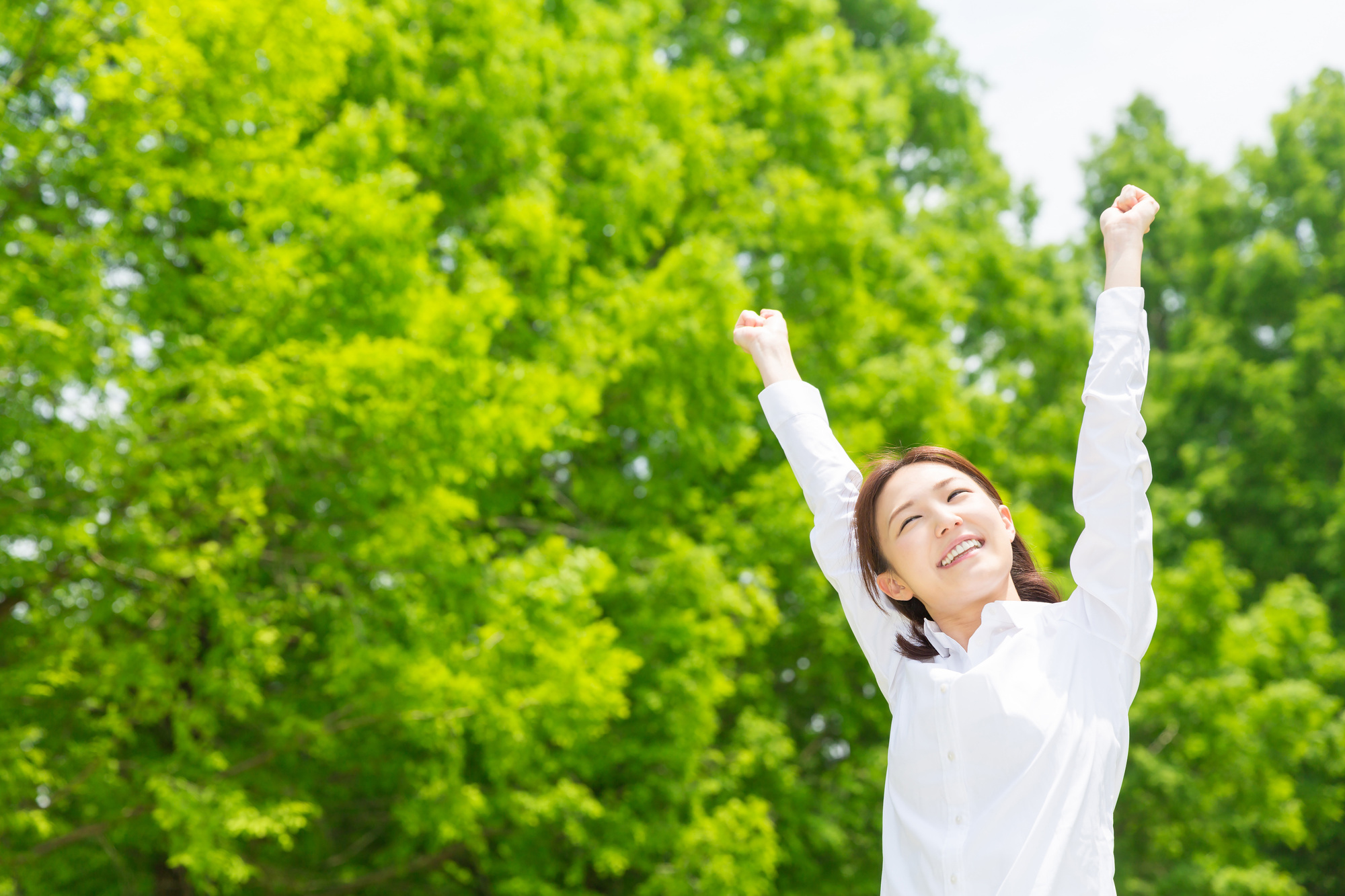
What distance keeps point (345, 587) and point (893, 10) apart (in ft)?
36.6

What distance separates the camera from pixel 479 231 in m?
9.26

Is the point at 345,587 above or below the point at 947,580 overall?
above

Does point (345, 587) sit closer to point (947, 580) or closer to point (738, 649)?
point (738, 649)

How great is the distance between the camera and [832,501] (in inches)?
99.4

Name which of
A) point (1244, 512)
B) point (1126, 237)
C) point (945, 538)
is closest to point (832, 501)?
point (945, 538)

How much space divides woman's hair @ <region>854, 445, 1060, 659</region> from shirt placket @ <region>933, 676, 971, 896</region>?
246 mm

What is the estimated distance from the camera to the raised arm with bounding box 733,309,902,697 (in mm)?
2412

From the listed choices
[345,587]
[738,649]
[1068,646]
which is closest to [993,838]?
[1068,646]

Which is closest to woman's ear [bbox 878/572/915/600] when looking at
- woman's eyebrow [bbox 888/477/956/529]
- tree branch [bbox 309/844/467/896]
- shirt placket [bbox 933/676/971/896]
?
woman's eyebrow [bbox 888/477/956/529]

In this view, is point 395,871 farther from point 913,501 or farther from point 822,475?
point 913,501

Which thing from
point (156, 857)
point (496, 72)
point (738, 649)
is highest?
point (496, 72)

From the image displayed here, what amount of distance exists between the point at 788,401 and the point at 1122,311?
2.58ft

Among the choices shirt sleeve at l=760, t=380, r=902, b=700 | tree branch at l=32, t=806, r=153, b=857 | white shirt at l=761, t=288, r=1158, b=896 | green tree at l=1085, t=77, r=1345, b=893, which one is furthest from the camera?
green tree at l=1085, t=77, r=1345, b=893

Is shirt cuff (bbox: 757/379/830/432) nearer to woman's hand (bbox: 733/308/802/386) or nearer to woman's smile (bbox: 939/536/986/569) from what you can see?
woman's hand (bbox: 733/308/802/386)
